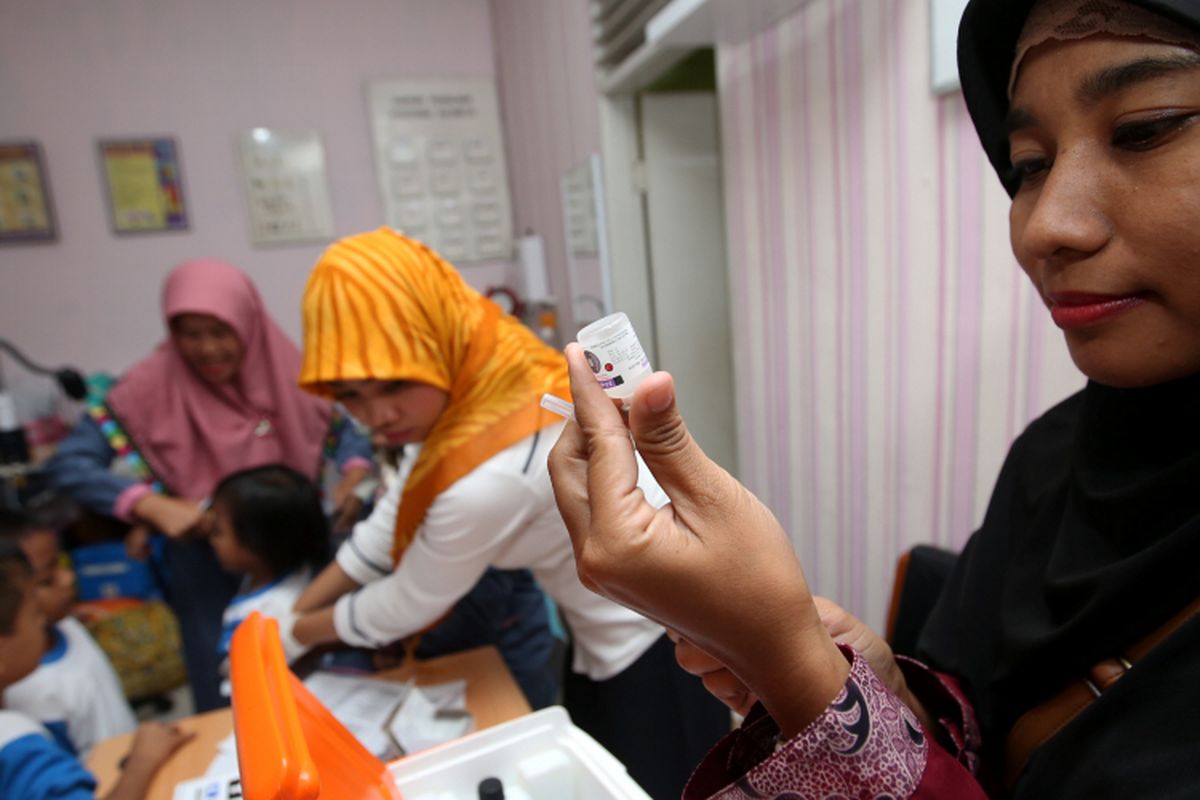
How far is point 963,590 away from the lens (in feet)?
2.60

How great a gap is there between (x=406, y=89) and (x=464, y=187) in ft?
1.61

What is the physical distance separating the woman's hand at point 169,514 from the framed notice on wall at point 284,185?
4.97ft

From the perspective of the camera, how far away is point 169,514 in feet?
6.14

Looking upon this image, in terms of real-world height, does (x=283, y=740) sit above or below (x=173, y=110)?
below

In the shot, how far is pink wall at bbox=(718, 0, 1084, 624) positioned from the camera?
1.09 m

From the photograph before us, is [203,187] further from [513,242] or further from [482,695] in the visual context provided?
[482,695]

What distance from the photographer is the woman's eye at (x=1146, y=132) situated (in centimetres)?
46

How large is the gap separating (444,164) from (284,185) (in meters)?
0.72

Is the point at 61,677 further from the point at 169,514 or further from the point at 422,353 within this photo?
the point at 422,353

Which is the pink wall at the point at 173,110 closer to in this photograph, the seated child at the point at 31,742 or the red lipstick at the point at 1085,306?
the seated child at the point at 31,742

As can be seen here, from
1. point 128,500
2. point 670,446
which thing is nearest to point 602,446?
point 670,446

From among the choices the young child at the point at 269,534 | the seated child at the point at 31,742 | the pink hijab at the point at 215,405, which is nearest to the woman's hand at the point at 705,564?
the seated child at the point at 31,742

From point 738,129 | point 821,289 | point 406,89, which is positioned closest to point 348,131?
point 406,89

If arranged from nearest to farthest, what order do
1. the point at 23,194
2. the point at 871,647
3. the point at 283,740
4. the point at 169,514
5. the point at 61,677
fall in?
the point at 283,740, the point at 871,647, the point at 61,677, the point at 169,514, the point at 23,194
